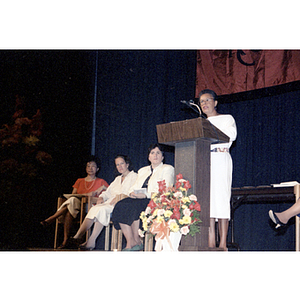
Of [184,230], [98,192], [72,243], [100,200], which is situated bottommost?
[72,243]

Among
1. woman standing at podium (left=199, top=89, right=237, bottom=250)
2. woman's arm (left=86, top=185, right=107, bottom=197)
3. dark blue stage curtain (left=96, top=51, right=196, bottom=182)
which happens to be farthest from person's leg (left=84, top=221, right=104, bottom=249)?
woman standing at podium (left=199, top=89, right=237, bottom=250)

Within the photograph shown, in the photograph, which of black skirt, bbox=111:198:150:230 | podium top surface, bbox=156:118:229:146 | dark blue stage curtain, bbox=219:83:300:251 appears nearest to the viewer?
podium top surface, bbox=156:118:229:146

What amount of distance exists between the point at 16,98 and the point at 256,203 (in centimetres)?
337

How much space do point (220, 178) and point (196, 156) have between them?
1.82 feet

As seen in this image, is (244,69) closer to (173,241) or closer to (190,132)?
(190,132)

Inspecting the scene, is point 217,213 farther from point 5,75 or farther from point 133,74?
point 5,75

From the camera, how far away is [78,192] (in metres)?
5.52

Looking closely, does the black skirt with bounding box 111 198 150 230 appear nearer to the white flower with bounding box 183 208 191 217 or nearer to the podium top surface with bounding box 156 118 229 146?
the podium top surface with bounding box 156 118 229 146

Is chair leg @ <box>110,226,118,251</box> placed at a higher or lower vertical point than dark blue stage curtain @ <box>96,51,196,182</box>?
lower

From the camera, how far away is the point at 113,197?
16.8 ft

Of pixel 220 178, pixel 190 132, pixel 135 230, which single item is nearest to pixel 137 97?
pixel 135 230

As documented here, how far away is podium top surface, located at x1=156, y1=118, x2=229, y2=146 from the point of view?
3.07 meters

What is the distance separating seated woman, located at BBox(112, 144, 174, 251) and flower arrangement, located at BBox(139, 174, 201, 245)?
1.13m
